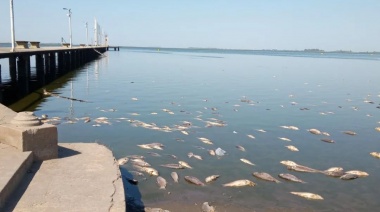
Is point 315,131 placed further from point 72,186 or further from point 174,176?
point 72,186

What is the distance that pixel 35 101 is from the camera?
19453 mm

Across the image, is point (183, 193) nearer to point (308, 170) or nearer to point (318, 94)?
point (308, 170)

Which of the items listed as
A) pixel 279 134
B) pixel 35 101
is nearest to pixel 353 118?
pixel 279 134

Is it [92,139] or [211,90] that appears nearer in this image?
[92,139]

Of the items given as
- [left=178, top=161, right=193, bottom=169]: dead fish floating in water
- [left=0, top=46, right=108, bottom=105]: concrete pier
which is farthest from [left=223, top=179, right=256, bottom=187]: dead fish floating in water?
[left=0, top=46, right=108, bottom=105]: concrete pier

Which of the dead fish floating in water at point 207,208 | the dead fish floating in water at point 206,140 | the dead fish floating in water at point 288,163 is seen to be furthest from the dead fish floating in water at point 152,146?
the dead fish floating in water at point 207,208

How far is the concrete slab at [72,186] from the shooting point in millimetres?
4992

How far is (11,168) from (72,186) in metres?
0.98

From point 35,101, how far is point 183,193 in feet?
48.3

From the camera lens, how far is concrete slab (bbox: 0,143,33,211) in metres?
4.92

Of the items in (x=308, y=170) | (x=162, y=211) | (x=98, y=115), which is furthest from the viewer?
(x=98, y=115)

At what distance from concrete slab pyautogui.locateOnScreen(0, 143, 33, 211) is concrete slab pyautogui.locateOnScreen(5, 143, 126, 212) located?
4.8 inches

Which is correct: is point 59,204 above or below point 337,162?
above

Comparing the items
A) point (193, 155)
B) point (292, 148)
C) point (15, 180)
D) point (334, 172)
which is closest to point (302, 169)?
point (334, 172)
